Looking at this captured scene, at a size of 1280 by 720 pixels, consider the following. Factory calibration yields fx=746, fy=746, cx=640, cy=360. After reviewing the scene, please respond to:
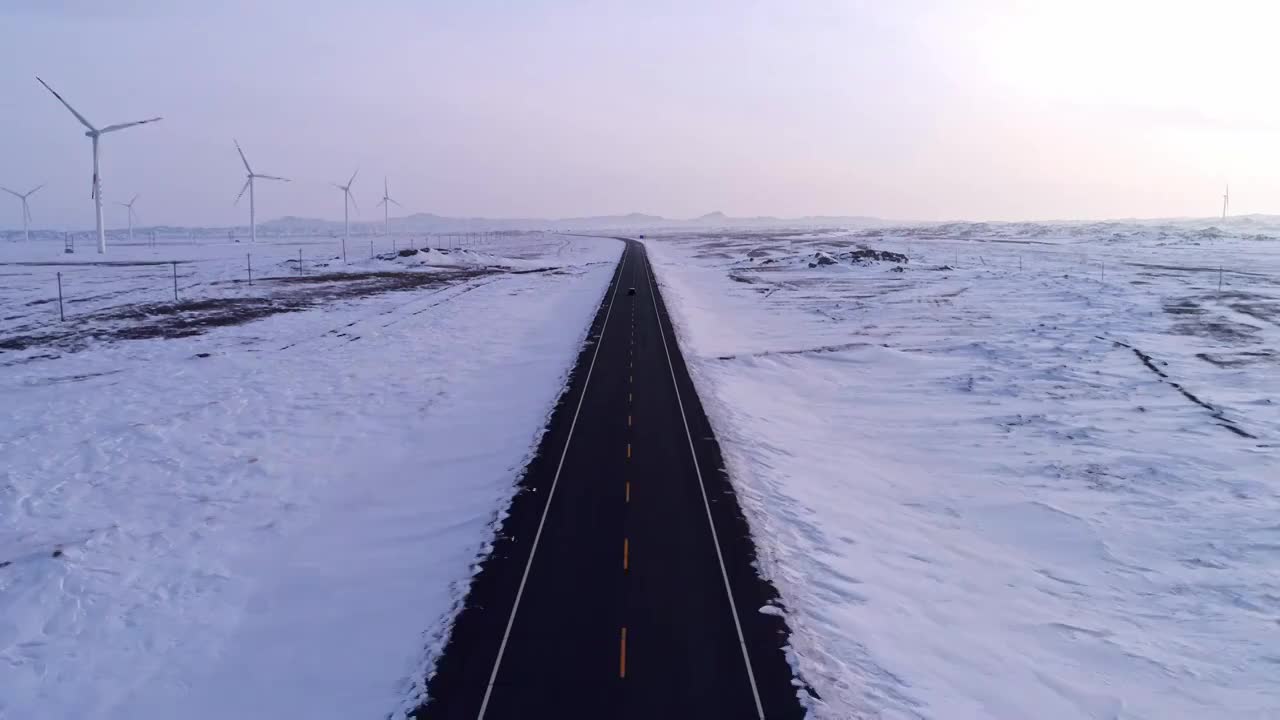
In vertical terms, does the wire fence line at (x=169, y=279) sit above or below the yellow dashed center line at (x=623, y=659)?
above

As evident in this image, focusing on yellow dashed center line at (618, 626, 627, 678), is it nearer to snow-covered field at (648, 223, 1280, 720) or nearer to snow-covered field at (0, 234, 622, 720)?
snow-covered field at (648, 223, 1280, 720)

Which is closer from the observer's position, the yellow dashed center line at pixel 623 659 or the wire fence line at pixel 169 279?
the yellow dashed center line at pixel 623 659

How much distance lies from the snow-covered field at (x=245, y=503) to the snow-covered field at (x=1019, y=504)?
939 centimetres

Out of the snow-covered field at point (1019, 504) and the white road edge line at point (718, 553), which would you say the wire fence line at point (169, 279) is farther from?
the snow-covered field at point (1019, 504)

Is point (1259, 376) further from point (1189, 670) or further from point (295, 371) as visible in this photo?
point (295, 371)

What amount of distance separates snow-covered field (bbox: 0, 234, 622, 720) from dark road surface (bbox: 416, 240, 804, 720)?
4.05 feet

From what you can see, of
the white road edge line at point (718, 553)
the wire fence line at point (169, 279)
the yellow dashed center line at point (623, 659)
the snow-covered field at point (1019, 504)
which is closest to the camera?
the white road edge line at point (718, 553)

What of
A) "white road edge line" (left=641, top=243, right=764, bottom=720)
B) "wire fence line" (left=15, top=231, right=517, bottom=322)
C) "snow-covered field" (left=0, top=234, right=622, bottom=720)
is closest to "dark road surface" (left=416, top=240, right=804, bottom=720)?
"white road edge line" (left=641, top=243, right=764, bottom=720)

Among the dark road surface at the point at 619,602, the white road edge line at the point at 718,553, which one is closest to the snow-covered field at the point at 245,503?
the dark road surface at the point at 619,602

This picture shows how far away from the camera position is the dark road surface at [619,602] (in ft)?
45.2

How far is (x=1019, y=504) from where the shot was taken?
80.5ft

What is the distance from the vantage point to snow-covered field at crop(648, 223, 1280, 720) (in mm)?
15602

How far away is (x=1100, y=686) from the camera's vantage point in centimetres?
1534

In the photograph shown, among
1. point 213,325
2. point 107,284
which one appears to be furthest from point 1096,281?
point 107,284
